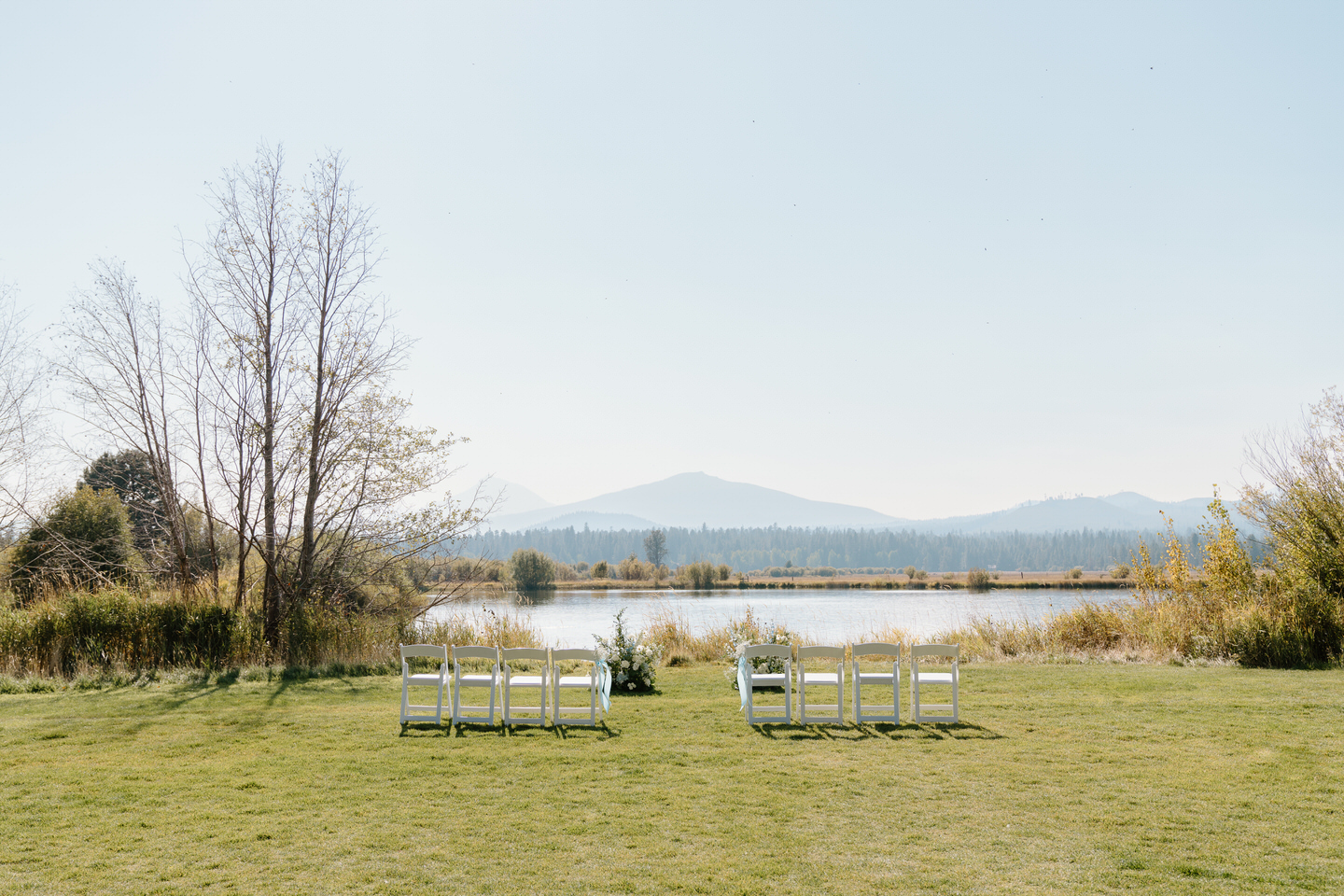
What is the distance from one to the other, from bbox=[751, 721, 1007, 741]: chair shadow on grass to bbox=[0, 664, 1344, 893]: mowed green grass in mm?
50

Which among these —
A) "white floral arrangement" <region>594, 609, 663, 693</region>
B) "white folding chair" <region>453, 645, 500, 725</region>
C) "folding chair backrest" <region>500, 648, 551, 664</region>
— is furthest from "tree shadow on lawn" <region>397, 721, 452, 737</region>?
"white floral arrangement" <region>594, 609, 663, 693</region>

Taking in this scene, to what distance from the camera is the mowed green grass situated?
14.9 feet

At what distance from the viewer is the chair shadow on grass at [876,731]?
27.0 feet

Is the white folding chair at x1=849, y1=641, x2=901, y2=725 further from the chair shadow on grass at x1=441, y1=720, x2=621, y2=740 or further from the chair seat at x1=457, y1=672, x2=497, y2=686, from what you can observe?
the chair seat at x1=457, y1=672, x2=497, y2=686

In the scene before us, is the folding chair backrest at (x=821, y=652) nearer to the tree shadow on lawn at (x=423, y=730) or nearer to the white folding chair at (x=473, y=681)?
the white folding chair at (x=473, y=681)

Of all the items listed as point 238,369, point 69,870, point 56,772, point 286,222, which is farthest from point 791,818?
point 286,222

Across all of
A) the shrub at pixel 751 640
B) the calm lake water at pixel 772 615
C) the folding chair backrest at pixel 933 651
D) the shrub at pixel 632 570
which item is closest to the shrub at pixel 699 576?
the shrub at pixel 632 570

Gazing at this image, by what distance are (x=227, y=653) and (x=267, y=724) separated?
19.2 ft

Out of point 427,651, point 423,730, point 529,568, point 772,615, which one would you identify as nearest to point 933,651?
point 427,651

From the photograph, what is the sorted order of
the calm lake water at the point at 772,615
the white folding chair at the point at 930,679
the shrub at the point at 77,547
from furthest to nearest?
the calm lake water at the point at 772,615
the shrub at the point at 77,547
the white folding chair at the point at 930,679

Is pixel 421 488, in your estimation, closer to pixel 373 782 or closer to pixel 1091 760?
pixel 373 782

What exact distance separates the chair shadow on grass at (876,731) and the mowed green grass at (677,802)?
50mm

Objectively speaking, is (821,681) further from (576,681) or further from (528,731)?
(528,731)

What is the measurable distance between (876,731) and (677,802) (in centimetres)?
336
